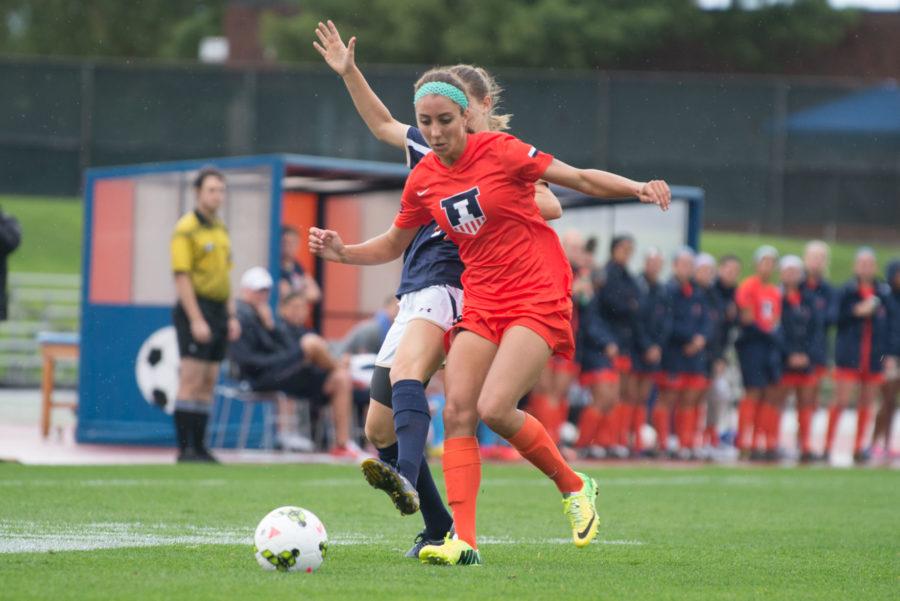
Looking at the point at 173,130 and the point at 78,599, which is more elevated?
the point at 173,130

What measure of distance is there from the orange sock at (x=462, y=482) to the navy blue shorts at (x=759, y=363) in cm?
970

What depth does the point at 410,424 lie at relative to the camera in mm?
5270

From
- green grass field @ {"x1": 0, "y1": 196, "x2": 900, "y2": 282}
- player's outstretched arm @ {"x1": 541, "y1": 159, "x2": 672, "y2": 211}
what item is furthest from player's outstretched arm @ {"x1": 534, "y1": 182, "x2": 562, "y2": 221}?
green grass field @ {"x1": 0, "y1": 196, "x2": 900, "y2": 282}

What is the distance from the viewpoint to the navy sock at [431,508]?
18.2 ft

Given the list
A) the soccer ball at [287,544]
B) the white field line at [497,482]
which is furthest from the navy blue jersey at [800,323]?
the soccer ball at [287,544]

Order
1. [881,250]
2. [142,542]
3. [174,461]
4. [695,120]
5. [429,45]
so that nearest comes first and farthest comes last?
[142,542], [174,461], [695,120], [881,250], [429,45]

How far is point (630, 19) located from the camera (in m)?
39.0

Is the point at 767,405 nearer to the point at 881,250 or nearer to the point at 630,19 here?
the point at 881,250

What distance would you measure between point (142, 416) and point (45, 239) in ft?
76.5

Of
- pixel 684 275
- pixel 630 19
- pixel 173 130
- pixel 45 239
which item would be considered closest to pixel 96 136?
pixel 173 130

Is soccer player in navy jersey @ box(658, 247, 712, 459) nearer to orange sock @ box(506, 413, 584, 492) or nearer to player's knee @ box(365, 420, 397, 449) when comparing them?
orange sock @ box(506, 413, 584, 492)

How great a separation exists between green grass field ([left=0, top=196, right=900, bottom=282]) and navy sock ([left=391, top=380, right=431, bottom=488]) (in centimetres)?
2266

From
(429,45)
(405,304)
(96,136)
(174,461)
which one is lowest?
(174,461)

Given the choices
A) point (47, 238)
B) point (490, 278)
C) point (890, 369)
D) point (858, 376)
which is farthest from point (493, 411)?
point (47, 238)
